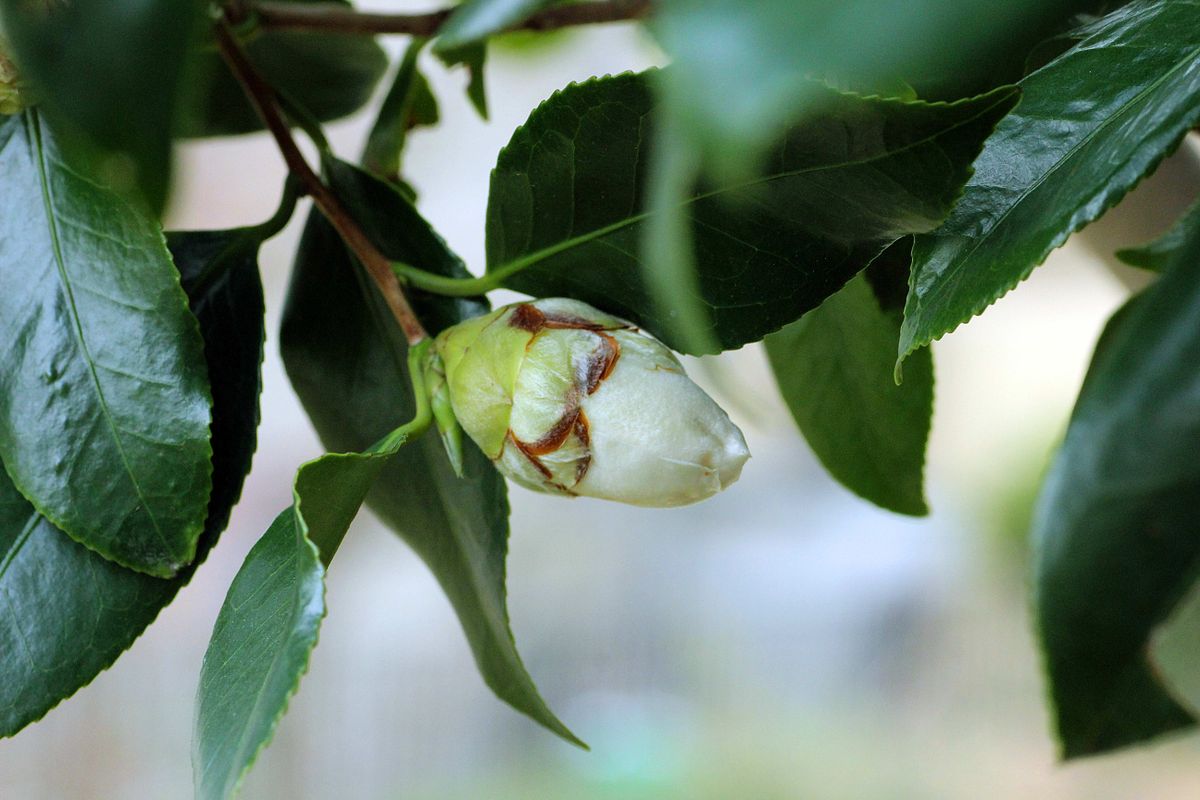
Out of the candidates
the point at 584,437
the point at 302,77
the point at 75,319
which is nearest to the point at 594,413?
the point at 584,437

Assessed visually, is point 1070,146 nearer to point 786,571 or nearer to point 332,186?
point 332,186

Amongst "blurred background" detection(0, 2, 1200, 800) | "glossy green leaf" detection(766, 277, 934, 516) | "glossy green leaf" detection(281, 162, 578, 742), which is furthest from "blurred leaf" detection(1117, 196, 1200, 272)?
"blurred background" detection(0, 2, 1200, 800)

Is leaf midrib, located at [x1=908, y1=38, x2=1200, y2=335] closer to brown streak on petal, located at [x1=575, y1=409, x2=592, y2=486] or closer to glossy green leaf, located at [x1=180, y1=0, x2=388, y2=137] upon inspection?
brown streak on petal, located at [x1=575, y1=409, x2=592, y2=486]

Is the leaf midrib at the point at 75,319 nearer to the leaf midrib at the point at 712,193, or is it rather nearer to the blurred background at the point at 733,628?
the leaf midrib at the point at 712,193

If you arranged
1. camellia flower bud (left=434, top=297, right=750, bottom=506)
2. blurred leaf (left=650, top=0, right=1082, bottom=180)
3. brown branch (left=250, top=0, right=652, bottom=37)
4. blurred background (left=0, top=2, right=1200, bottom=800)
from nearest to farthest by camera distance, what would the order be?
blurred leaf (left=650, top=0, right=1082, bottom=180) < camellia flower bud (left=434, top=297, right=750, bottom=506) < brown branch (left=250, top=0, right=652, bottom=37) < blurred background (left=0, top=2, right=1200, bottom=800)

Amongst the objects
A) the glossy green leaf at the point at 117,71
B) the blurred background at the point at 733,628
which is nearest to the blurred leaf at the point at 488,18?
the glossy green leaf at the point at 117,71

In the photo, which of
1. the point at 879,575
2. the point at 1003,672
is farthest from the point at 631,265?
the point at 1003,672
